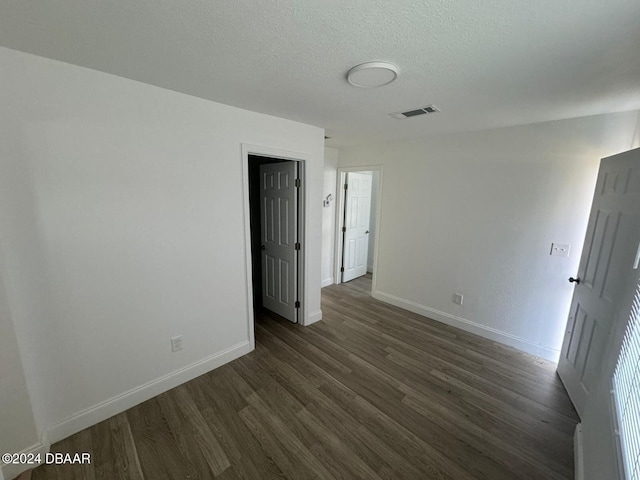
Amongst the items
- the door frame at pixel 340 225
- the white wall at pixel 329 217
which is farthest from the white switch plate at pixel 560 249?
the white wall at pixel 329 217

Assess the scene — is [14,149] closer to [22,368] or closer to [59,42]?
[59,42]

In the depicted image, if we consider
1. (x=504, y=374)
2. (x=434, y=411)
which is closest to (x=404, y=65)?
(x=434, y=411)

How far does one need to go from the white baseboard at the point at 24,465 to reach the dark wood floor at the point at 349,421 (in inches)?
3.1

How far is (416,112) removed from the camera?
7.34ft

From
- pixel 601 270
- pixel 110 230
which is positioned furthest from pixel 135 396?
pixel 601 270

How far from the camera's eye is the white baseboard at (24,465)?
1392 mm

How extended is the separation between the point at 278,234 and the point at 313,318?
1166 millimetres

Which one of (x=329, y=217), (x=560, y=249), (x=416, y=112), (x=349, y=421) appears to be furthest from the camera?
(x=329, y=217)

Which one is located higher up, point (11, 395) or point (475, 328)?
point (11, 395)

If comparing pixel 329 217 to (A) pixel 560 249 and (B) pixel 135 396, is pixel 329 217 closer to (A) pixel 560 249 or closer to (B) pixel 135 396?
(A) pixel 560 249

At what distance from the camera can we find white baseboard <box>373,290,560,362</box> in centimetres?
262

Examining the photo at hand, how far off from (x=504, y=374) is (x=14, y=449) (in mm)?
3595

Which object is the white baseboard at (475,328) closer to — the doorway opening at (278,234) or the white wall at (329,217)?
the white wall at (329,217)

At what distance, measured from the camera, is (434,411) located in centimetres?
193
